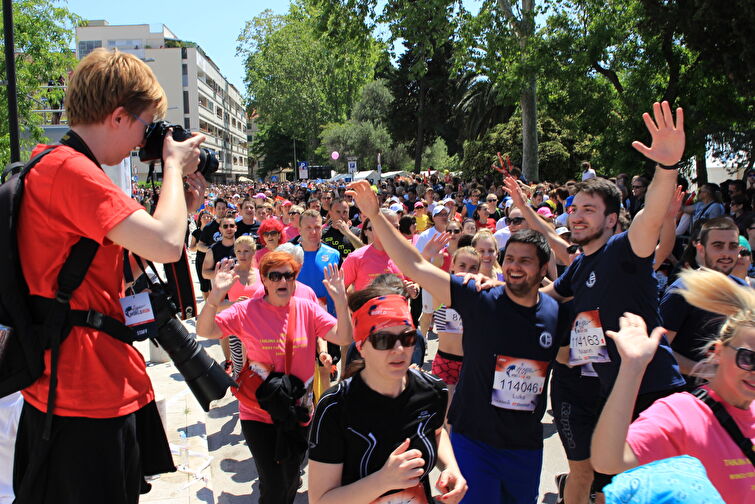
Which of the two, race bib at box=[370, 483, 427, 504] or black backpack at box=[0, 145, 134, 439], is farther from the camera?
race bib at box=[370, 483, 427, 504]

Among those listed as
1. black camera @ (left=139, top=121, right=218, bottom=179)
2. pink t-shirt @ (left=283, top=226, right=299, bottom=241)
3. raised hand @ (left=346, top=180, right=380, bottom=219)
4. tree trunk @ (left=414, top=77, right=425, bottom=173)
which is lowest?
pink t-shirt @ (left=283, top=226, right=299, bottom=241)

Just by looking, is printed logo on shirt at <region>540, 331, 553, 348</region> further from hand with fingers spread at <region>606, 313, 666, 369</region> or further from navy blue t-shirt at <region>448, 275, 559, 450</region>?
hand with fingers spread at <region>606, 313, 666, 369</region>

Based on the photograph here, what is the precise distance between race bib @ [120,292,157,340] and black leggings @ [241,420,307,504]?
6.40 ft

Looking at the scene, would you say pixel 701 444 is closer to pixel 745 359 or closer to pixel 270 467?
pixel 745 359

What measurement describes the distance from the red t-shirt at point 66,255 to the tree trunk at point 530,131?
57.4ft

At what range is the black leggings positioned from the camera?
3.71 metres

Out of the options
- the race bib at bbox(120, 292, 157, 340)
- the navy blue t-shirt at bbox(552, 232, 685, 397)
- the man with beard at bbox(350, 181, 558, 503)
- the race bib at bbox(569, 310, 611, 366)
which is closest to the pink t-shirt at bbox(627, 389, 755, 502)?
the man with beard at bbox(350, 181, 558, 503)

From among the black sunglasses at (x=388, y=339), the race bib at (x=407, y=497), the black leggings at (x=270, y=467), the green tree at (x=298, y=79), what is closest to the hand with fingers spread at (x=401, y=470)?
the race bib at (x=407, y=497)

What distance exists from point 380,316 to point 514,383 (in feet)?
3.35

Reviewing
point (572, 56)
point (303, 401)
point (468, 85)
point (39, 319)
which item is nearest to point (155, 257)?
point (39, 319)

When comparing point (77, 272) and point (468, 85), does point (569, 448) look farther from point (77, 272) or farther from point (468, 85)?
point (468, 85)

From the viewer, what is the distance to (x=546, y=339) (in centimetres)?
327

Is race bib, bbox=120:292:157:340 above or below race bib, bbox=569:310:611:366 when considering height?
above

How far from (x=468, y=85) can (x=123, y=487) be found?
39414 millimetres
